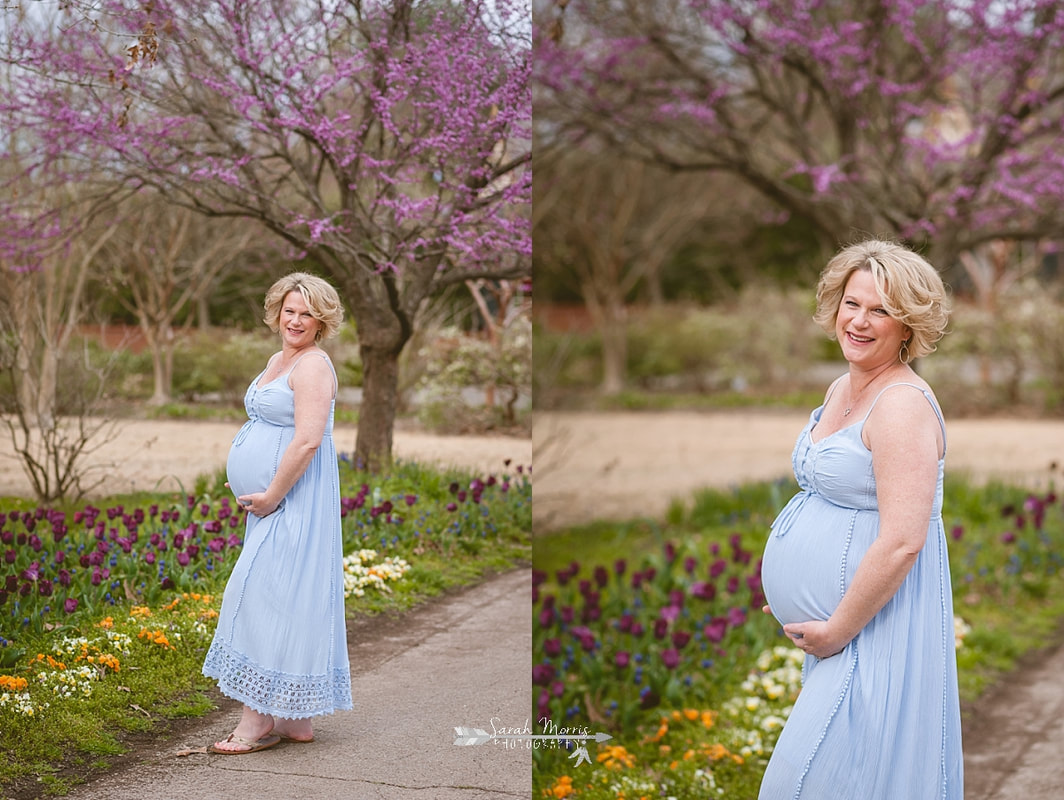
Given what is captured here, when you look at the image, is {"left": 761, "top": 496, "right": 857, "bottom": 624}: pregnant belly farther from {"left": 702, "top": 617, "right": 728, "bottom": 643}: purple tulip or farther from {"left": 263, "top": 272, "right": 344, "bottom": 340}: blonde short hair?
{"left": 702, "top": 617, "right": 728, "bottom": 643}: purple tulip

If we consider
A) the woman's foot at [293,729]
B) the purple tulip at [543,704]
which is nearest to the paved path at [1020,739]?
the purple tulip at [543,704]

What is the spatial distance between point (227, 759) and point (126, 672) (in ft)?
1.14

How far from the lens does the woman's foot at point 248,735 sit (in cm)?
281

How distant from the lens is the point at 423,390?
333cm

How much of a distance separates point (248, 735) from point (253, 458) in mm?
708

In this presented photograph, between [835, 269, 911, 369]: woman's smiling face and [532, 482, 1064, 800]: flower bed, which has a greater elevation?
[835, 269, 911, 369]: woman's smiling face

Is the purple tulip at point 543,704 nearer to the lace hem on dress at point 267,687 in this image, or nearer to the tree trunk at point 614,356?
the lace hem on dress at point 267,687

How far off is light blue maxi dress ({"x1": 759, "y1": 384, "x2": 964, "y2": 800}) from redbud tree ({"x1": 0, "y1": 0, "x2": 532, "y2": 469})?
146cm

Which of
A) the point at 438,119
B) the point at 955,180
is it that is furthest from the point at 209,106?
the point at 955,180

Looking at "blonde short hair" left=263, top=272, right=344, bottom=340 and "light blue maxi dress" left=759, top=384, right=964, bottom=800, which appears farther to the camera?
"blonde short hair" left=263, top=272, right=344, bottom=340

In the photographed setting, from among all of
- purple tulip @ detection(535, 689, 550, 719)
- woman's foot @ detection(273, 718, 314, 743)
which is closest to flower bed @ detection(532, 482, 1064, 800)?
purple tulip @ detection(535, 689, 550, 719)

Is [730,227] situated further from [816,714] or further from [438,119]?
[816,714]

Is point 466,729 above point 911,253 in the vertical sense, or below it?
below

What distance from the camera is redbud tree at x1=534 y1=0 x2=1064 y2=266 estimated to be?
701cm
